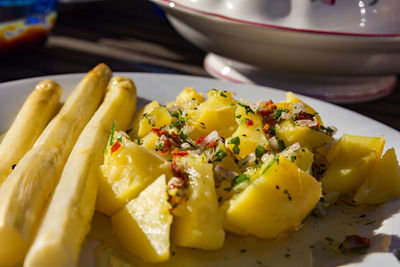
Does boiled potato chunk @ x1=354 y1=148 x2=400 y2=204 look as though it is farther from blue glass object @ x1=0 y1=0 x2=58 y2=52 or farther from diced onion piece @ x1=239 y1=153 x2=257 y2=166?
blue glass object @ x1=0 y1=0 x2=58 y2=52

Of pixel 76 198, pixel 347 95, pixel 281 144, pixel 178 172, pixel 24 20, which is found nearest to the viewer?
pixel 76 198

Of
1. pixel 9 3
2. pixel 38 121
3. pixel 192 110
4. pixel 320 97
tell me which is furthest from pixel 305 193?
pixel 9 3

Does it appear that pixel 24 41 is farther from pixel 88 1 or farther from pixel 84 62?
pixel 88 1

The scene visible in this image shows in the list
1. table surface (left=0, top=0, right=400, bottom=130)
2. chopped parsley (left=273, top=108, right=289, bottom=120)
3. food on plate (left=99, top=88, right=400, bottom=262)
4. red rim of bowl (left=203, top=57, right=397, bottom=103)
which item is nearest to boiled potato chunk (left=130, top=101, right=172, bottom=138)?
food on plate (left=99, top=88, right=400, bottom=262)

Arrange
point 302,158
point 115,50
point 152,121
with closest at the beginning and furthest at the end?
point 302,158 → point 152,121 → point 115,50

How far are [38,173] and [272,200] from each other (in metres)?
0.61

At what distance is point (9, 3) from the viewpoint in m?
2.47

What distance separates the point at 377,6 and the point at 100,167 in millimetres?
1432

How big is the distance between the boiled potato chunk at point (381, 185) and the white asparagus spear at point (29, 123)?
1.00m

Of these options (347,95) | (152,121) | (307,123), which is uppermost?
(307,123)

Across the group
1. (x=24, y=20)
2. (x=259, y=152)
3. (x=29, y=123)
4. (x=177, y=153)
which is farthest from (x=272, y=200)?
(x=24, y=20)

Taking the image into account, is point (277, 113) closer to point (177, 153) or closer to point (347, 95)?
point (177, 153)

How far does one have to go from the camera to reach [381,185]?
5.02 feet

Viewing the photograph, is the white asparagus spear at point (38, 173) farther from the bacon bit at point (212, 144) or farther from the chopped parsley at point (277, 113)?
the chopped parsley at point (277, 113)
